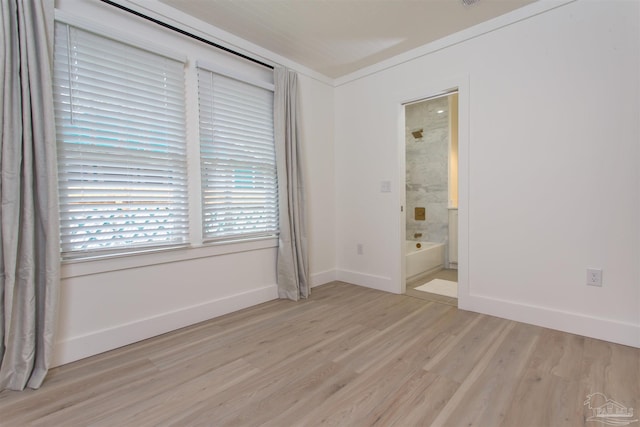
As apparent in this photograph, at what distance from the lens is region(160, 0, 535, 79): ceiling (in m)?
2.25

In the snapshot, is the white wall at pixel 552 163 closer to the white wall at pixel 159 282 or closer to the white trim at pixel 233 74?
the white trim at pixel 233 74

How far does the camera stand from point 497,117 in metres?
2.46

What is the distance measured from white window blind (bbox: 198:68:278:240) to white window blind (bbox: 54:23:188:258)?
8.5 inches

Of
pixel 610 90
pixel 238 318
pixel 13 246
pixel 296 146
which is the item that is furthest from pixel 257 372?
pixel 610 90

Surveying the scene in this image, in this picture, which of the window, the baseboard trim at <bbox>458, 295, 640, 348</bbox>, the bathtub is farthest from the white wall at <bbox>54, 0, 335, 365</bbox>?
the baseboard trim at <bbox>458, 295, 640, 348</bbox>

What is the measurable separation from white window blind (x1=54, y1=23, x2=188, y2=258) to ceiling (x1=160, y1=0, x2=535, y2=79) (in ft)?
2.05

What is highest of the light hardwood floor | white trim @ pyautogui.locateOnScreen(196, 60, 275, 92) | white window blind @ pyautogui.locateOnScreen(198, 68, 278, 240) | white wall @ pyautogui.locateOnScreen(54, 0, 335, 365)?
white trim @ pyautogui.locateOnScreen(196, 60, 275, 92)

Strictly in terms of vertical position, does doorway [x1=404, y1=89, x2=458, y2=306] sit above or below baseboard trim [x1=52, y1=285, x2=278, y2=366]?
above

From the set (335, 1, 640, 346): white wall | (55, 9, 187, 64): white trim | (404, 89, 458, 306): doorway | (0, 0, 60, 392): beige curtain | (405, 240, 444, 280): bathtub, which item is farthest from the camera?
(404, 89, 458, 306): doorway

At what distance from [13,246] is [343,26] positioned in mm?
2735

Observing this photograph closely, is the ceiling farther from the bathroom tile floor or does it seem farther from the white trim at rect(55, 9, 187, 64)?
the bathroom tile floor

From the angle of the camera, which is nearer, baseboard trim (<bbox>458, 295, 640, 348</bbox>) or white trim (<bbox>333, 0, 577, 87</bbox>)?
baseboard trim (<bbox>458, 295, 640, 348</bbox>)

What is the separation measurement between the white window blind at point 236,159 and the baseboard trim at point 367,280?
1148 mm

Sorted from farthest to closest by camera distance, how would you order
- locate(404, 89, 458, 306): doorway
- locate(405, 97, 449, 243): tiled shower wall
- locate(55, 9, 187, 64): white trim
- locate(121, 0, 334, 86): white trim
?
locate(405, 97, 449, 243): tiled shower wall → locate(404, 89, 458, 306): doorway → locate(121, 0, 334, 86): white trim → locate(55, 9, 187, 64): white trim
